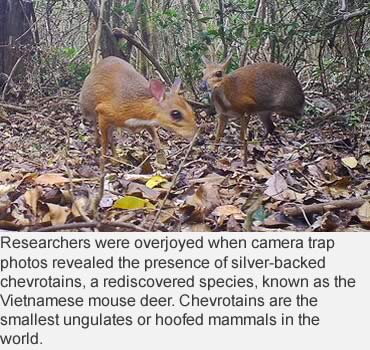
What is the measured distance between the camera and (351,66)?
2826 mm

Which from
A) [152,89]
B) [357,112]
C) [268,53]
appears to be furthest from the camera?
[268,53]

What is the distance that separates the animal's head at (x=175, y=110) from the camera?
177cm

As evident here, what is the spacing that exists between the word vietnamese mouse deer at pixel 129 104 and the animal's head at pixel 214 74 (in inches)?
18.5

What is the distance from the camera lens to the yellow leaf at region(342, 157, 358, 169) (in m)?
1.77

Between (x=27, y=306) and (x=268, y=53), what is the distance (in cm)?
220

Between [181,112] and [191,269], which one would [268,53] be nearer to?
[181,112]

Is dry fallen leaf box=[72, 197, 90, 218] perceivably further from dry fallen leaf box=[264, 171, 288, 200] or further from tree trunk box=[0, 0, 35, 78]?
tree trunk box=[0, 0, 35, 78]

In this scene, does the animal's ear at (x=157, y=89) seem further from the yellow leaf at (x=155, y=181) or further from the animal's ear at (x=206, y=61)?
the animal's ear at (x=206, y=61)

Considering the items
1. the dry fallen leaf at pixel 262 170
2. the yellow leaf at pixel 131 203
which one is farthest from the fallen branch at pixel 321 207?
the dry fallen leaf at pixel 262 170

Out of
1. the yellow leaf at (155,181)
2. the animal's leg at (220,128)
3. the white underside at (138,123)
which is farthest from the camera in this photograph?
the animal's leg at (220,128)

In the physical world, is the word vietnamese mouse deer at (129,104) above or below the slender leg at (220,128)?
above

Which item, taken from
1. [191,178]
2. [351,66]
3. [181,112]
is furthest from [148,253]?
[351,66]

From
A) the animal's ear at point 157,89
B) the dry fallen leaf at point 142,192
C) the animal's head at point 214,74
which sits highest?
the animal's ear at point 157,89

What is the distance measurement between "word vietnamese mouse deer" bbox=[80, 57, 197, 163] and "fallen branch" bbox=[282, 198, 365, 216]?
0.58m
